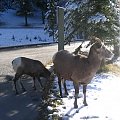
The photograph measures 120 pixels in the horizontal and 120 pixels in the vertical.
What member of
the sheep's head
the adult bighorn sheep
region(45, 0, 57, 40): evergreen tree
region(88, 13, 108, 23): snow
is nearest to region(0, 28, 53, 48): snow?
region(45, 0, 57, 40): evergreen tree

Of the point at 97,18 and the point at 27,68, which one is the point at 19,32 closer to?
the point at 97,18

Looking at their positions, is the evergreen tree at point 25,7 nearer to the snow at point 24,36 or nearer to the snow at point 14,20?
the snow at point 14,20

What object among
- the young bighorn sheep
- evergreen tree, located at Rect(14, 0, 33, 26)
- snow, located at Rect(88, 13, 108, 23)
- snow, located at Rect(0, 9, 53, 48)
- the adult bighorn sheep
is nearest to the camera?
the adult bighorn sheep

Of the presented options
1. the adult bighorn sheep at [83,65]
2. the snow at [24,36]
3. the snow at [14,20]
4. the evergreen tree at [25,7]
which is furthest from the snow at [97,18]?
the snow at [14,20]

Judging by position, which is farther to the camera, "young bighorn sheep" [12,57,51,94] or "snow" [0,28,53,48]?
"snow" [0,28,53,48]

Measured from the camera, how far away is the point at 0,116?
31.3 feet

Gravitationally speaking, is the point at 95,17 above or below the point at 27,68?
above

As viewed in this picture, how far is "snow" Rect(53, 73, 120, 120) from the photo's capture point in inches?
363

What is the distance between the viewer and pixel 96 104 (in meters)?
10.4

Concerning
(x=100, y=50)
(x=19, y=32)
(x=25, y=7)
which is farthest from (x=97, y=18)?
(x=25, y=7)

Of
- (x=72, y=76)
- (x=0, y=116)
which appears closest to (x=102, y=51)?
(x=72, y=76)

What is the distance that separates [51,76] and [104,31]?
3986mm

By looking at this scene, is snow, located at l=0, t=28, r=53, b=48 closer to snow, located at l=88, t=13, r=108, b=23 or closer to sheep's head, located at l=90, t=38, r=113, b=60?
snow, located at l=88, t=13, r=108, b=23

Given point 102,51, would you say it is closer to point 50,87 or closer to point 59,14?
point 50,87
